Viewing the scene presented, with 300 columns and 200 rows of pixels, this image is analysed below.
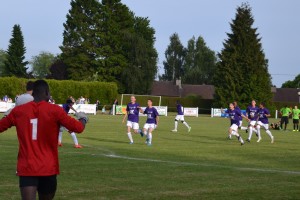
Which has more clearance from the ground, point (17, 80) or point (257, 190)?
point (17, 80)

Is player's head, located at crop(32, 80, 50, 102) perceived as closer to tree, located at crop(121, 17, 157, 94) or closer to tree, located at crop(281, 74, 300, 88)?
tree, located at crop(121, 17, 157, 94)

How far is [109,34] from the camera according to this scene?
312 feet

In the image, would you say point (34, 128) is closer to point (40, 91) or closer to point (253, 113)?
point (40, 91)

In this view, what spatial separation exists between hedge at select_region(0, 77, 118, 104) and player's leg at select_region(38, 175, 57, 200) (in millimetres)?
62079

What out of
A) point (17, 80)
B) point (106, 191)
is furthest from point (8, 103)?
point (106, 191)

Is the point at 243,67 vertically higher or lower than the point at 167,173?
higher

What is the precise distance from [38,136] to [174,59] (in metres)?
138

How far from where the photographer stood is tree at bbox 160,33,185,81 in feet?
470

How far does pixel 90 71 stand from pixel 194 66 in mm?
52064

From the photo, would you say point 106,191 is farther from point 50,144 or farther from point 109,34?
point 109,34

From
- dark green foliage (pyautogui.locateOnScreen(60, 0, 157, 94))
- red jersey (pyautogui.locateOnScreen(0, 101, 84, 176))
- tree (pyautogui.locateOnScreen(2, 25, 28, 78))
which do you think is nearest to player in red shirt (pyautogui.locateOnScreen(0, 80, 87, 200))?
red jersey (pyautogui.locateOnScreen(0, 101, 84, 176))

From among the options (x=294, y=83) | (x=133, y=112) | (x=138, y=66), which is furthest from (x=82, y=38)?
(x=133, y=112)

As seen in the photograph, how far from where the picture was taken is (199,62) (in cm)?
14075

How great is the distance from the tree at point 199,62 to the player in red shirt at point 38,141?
13280 cm
